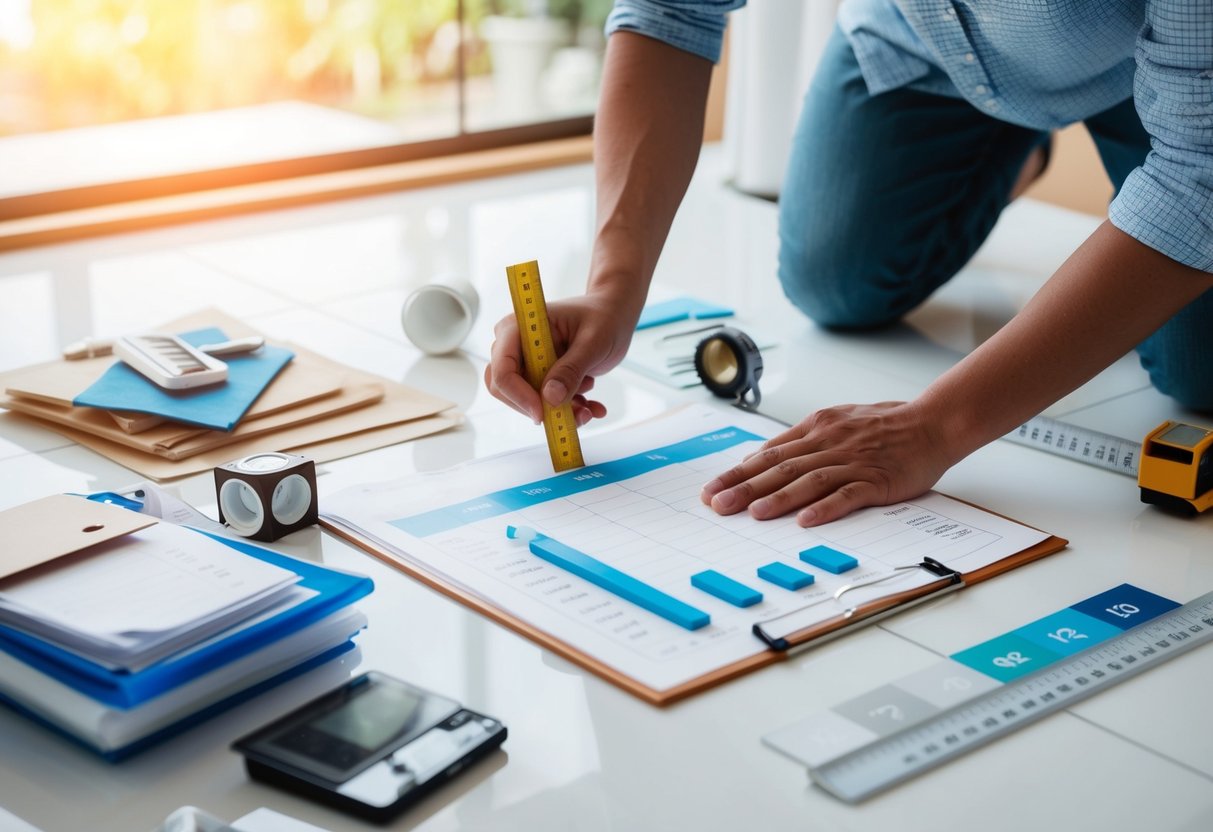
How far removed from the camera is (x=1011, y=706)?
973 mm

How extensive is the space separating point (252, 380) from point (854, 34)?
3.28ft

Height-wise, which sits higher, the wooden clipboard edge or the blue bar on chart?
the blue bar on chart

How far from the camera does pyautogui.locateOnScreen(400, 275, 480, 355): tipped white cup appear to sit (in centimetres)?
174

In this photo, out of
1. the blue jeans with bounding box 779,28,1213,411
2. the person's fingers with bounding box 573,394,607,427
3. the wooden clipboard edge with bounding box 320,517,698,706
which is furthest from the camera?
the blue jeans with bounding box 779,28,1213,411

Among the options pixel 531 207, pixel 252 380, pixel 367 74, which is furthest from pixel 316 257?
pixel 367 74

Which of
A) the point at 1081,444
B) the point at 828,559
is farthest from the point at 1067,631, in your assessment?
the point at 1081,444

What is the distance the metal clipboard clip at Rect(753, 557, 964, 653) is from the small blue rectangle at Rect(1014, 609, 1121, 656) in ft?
0.26

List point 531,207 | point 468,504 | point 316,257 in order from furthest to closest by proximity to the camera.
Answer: point 531,207 < point 316,257 < point 468,504

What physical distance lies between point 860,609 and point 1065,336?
14.1 inches

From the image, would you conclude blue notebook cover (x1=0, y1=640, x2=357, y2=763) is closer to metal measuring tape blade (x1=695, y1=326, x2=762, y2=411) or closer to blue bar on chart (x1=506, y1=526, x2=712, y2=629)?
blue bar on chart (x1=506, y1=526, x2=712, y2=629)

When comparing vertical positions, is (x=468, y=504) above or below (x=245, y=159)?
below

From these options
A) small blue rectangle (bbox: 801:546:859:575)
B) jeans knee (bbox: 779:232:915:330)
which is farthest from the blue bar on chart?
jeans knee (bbox: 779:232:915:330)

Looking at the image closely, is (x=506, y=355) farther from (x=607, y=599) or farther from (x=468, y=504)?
(x=607, y=599)

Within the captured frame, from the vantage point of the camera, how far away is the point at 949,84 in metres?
1.85
